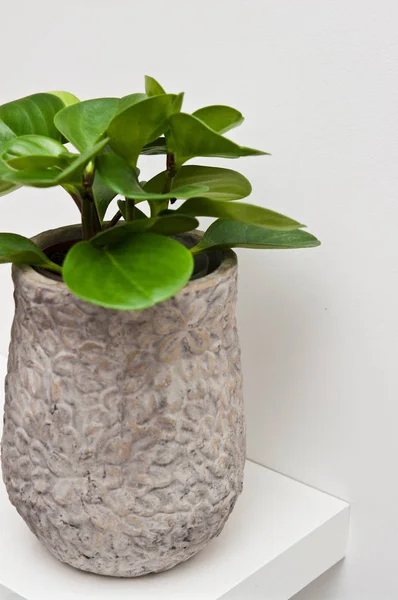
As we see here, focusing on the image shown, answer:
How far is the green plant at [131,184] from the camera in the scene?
80 centimetres

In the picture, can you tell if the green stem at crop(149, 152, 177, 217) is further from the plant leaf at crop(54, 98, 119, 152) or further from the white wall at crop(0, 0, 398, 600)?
the white wall at crop(0, 0, 398, 600)

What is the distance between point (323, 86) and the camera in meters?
1.03

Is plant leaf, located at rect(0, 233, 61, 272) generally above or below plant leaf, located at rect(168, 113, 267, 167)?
below

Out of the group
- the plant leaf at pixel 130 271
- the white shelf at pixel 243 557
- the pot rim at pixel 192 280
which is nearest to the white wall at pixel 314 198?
the white shelf at pixel 243 557

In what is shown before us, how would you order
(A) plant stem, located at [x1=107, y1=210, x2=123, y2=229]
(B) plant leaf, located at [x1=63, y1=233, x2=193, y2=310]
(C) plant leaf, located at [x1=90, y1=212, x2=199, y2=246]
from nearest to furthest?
(B) plant leaf, located at [x1=63, y1=233, x2=193, y2=310]
(C) plant leaf, located at [x1=90, y1=212, x2=199, y2=246]
(A) plant stem, located at [x1=107, y1=210, x2=123, y2=229]

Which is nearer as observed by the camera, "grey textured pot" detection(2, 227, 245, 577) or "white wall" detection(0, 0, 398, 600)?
"grey textured pot" detection(2, 227, 245, 577)

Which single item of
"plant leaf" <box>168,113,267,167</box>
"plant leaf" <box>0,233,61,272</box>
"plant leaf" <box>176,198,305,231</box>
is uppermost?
"plant leaf" <box>168,113,267,167</box>

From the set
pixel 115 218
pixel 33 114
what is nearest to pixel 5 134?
pixel 33 114

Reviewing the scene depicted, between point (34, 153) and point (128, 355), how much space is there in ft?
0.69

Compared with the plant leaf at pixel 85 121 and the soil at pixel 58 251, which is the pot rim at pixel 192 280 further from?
the plant leaf at pixel 85 121

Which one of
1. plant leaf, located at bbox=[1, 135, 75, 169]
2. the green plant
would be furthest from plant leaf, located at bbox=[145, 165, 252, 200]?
plant leaf, located at bbox=[1, 135, 75, 169]

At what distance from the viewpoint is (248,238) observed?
959mm

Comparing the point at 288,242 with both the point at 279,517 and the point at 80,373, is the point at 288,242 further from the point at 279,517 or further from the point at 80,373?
the point at 279,517

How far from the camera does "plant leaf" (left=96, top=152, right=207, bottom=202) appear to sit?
82 centimetres
